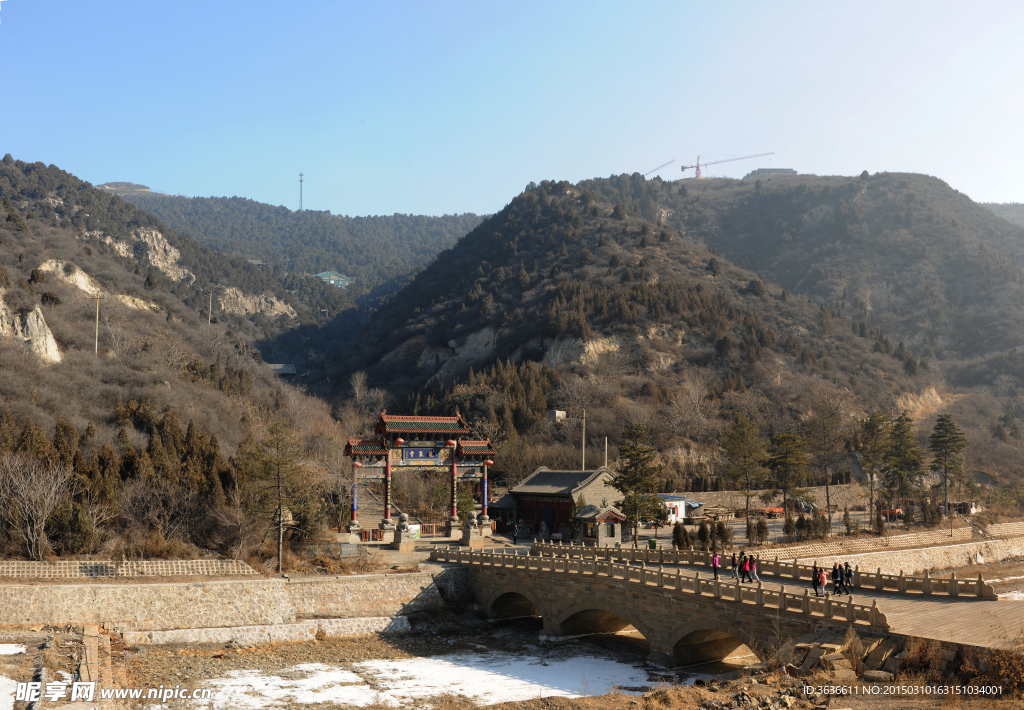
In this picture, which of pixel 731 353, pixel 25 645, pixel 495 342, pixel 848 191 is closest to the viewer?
pixel 25 645

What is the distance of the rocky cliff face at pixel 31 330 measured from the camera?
55.9 meters

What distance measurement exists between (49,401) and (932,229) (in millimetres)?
177171

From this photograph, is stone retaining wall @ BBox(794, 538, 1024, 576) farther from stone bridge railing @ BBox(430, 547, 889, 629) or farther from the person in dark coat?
the person in dark coat

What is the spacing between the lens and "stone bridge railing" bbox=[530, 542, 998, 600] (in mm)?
24688

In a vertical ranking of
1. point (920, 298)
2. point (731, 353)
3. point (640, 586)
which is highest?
point (920, 298)

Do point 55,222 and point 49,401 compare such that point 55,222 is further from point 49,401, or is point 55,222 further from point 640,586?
point 640,586

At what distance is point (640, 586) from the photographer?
28.5 metres

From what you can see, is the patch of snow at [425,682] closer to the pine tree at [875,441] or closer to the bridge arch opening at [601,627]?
the bridge arch opening at [601,627]

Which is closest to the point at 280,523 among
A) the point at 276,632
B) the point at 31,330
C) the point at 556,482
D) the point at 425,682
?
the point at 276,632

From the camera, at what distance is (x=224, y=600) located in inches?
1186

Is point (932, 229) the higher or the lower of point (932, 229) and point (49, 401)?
the higher

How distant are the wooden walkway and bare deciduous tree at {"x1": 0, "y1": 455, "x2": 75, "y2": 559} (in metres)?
29.2

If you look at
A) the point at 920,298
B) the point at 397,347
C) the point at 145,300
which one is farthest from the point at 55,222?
the point at 920,298

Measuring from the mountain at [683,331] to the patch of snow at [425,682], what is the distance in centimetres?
4119
